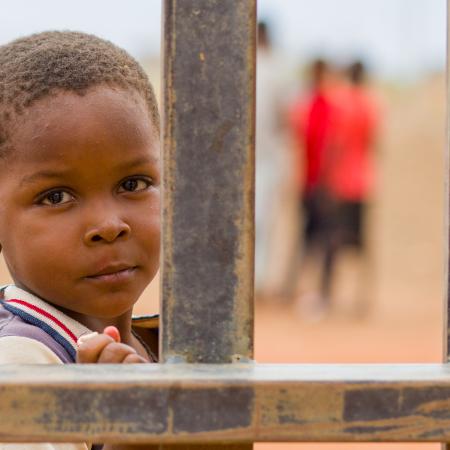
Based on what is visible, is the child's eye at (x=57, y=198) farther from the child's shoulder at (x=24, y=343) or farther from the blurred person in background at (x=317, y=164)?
the blurred person in background at (x=317, y=164)

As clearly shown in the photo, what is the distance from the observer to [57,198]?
5.12ft

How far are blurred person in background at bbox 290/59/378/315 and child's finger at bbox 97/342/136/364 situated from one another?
7.20m

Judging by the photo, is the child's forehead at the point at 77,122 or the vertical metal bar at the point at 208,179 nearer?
the vertical metal bar at the point at 208,179

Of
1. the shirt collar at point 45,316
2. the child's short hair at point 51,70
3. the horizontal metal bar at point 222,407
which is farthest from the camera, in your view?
the child's short hair at point 51,70

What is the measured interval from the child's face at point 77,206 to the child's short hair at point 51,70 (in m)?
0.02

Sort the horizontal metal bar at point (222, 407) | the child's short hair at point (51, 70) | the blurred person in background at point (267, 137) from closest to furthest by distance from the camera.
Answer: the horizontal metal bar at point (222, 407), the child's short hair at point (51, 70), the blurred person in background at point (267, 137)

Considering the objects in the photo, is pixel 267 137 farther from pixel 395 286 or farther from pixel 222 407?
pixel 222 407

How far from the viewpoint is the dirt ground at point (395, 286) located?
716 cm

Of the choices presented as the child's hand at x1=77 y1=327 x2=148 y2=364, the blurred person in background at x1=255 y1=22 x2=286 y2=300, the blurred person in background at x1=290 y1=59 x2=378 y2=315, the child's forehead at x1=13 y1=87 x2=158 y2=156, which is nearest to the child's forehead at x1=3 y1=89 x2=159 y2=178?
the child's forehead at x1=13 y1=87 x2=158 y2=156

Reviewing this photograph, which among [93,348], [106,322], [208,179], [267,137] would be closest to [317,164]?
[267,137]

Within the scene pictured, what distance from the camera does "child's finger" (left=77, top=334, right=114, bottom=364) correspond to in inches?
47.8

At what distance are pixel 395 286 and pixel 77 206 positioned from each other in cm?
1078

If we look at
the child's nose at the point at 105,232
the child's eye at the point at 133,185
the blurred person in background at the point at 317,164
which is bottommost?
the blurred person in background at the point at 317,164

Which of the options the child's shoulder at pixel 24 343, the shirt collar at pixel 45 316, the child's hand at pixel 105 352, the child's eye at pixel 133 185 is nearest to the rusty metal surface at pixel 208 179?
the child's hand at pixel 105 352
